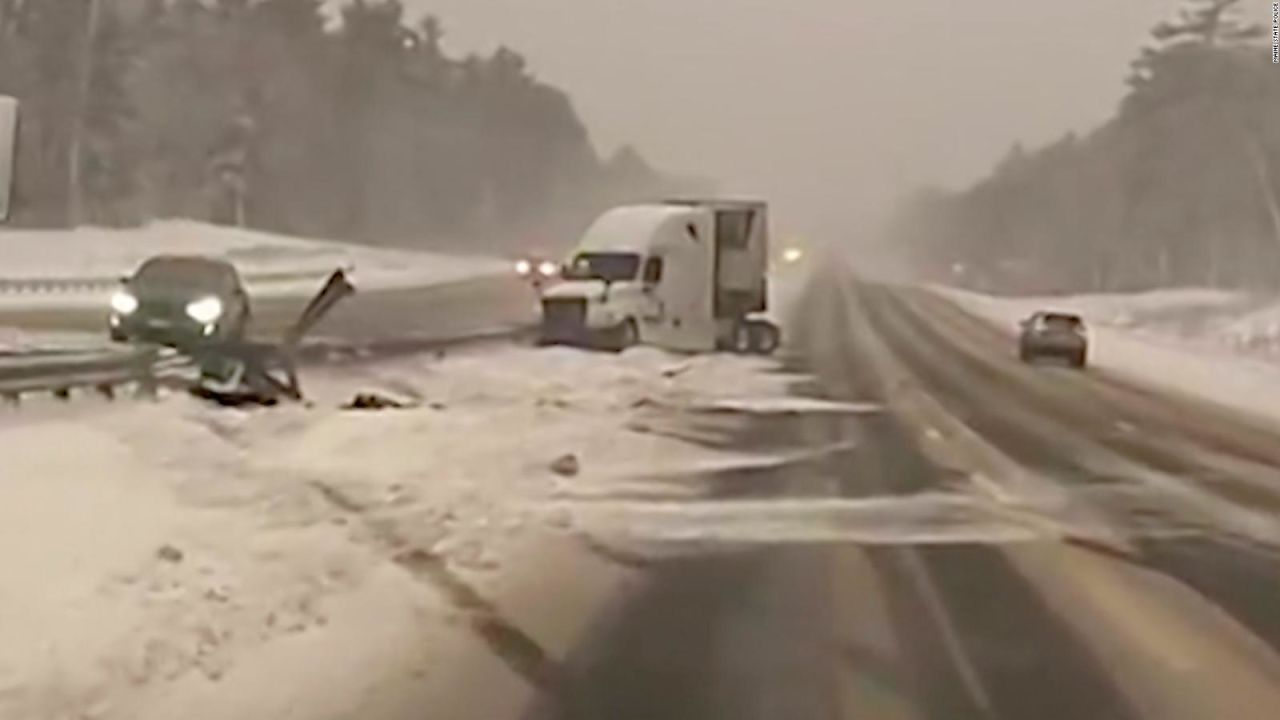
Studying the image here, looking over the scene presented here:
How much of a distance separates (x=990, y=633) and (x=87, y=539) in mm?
5530

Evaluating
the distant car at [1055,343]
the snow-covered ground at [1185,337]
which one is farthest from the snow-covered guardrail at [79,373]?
the distant car at [1055,343]

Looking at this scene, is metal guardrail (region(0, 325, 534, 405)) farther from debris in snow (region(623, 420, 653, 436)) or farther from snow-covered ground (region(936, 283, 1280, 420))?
snow-covered ground (region(936, 283, 1280, 420))

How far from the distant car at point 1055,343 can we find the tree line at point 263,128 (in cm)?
1573

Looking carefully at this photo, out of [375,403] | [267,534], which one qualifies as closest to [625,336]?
[375,403]

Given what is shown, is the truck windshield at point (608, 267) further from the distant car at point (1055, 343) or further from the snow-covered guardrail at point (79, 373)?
the snow-covered guardrail at point (79, 373)

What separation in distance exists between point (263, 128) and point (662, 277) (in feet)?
132

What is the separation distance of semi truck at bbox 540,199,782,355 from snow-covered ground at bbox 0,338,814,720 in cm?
1259

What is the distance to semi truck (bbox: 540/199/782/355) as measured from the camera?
39594mm

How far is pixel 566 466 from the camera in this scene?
65.4 ft

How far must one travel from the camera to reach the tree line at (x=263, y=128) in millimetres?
67312

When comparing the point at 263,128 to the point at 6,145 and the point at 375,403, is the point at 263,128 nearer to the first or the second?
the point at 375,403

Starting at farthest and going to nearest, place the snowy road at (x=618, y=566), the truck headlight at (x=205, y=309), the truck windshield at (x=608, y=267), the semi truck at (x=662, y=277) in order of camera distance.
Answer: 1. the truck windshield at (x=608, y=267)
2. the semi truck at (x=662, y=277)
3. the truck headlight at (x=205, y=309)
4. the snowy road at (x=618, y=566)

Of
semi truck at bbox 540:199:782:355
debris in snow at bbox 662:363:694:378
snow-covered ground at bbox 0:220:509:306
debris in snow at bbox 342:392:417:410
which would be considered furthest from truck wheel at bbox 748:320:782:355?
debris in snow at bbox 342:392:417:410

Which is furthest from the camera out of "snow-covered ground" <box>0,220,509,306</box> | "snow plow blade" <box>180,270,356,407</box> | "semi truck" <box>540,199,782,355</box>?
"snow-covered ground" <box>0,220,509,306</box>
